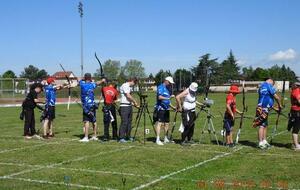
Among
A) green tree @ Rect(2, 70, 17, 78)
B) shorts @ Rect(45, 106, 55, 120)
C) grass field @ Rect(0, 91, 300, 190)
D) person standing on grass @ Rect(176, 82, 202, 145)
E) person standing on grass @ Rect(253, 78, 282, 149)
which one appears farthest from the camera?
green tree @ Rect(2, 70, 17, 78)

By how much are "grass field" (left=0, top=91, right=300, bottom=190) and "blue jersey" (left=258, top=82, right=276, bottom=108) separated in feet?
4.01

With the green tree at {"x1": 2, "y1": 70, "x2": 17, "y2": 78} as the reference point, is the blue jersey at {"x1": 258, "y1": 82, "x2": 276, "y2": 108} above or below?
below

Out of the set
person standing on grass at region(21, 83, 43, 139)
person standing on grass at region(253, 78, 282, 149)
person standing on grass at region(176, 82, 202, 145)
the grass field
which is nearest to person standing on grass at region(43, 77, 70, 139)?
person standing on grass at region(21, 83, 43, 139)

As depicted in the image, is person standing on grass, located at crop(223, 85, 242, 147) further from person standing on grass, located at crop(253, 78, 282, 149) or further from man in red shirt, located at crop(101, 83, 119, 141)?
man in red shirt, located at crop(101, 83, 119, 141)

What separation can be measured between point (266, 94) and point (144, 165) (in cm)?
433

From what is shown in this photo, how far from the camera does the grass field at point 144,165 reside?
910cm

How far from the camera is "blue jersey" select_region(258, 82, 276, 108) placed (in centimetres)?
1327

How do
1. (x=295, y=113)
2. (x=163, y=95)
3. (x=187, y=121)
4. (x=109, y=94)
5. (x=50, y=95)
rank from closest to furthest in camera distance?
(x=295, y=113)
(x=187, y=121)
(x=163, y=95)
(x=109, y=94)
(x=50, y=95)

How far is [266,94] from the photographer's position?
13.3 meters

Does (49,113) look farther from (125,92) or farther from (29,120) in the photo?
(125,92)

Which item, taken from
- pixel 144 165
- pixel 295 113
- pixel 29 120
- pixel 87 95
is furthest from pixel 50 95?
pixel 295 113

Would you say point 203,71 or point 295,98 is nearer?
point 295,98

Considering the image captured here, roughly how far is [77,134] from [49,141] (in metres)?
2.29

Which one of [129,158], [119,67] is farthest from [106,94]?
[119,67]
